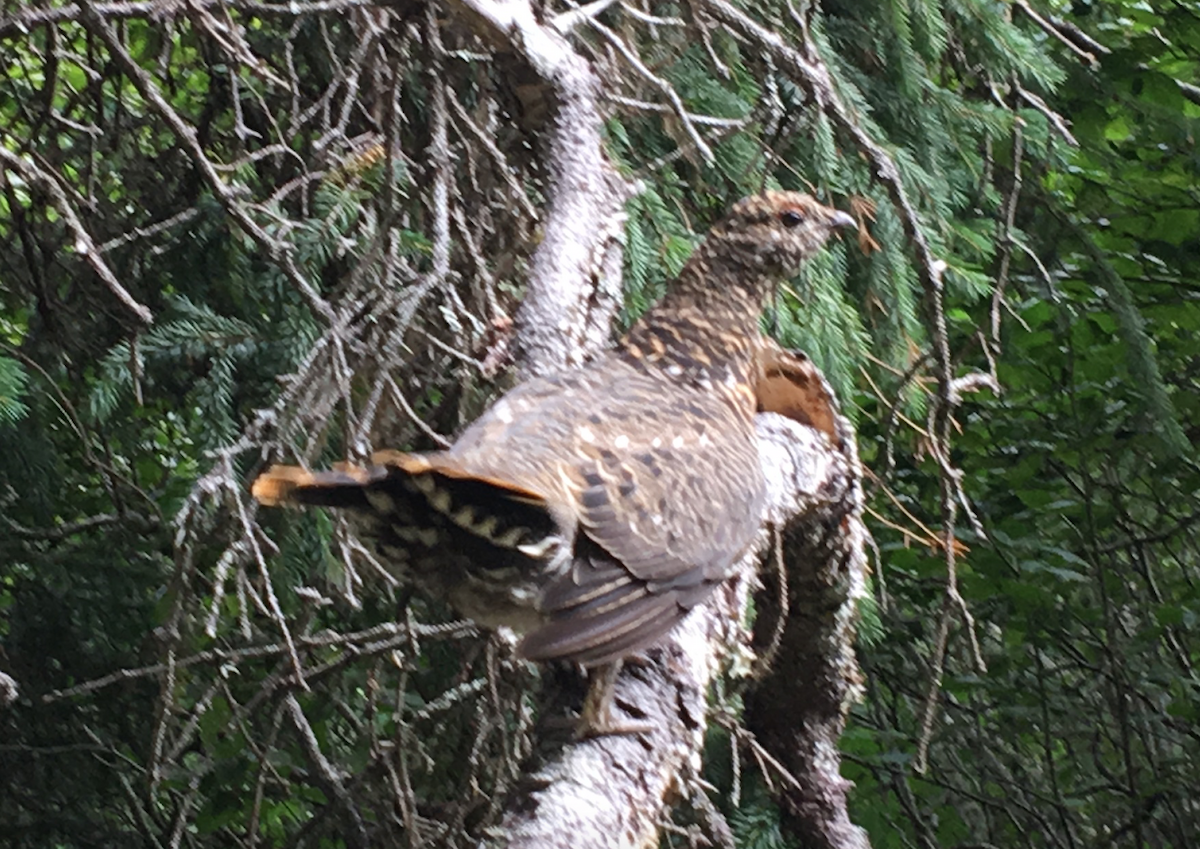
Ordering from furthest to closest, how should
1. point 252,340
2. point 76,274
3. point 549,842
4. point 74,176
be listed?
point 74,176 < point 76,274 < point 252,340 < point 549,842

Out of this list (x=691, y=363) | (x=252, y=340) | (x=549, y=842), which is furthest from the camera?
(x=252, y=340)

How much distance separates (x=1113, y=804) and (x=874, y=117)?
329cm

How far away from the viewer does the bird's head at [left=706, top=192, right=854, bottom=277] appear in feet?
7.62

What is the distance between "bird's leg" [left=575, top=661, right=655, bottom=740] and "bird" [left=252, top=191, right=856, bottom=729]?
0.15 feet

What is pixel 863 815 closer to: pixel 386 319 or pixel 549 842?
pixel 386 319

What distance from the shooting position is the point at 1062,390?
4.09m

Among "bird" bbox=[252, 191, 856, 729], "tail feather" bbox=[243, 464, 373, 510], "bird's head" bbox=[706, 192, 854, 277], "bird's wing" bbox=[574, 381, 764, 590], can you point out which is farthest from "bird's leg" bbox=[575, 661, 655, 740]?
"bird's head" bbox=[706, 192, 854, 277]

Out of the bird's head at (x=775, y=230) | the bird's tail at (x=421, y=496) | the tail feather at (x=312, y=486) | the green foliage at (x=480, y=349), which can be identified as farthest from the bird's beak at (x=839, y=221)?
the tail feather at (x=312, y=486)

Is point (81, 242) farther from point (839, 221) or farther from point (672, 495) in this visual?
point (839, 221)

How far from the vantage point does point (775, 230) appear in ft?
7.66

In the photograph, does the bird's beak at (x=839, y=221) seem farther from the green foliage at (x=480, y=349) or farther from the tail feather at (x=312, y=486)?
the tail feather at (x=312, y=486)

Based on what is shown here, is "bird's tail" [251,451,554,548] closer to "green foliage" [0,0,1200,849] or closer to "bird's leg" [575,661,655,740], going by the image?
"bird's leg" [575,661,655,740]

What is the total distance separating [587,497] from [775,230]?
0.87 meters

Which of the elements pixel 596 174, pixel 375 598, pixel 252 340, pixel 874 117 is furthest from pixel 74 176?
pixel 874 117
